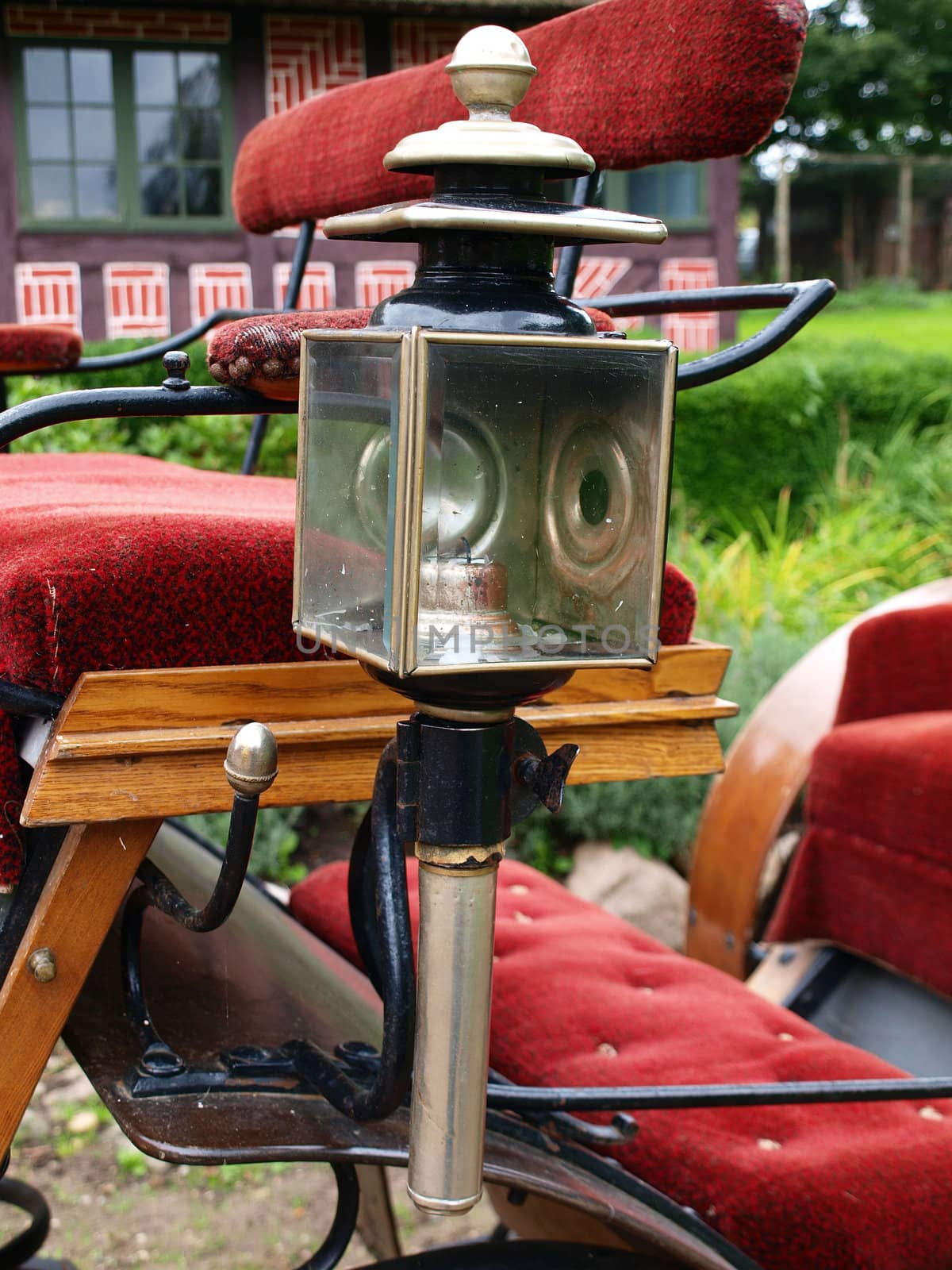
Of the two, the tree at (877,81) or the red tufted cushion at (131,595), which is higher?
the tree at (877,81)

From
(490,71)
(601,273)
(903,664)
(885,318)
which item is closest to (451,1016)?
(490,71)

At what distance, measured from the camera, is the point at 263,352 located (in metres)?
0.90

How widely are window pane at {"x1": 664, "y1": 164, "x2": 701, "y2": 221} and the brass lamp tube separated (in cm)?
869

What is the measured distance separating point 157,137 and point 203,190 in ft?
1.37

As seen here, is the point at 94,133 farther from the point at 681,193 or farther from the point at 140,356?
the point at 140,356

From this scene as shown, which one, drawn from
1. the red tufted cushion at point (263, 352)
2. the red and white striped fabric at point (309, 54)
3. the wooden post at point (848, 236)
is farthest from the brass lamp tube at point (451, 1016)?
the wooden post at point (848, 236)

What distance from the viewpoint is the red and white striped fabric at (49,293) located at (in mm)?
7992

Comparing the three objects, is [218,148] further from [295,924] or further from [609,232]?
[609,232]

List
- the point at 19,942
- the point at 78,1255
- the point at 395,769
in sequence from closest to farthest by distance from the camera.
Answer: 1. the point at 395,769
2. the point at 19,942
3. the point at 78,1255

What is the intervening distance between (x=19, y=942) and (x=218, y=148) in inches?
327

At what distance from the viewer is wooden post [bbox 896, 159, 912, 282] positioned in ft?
60.1

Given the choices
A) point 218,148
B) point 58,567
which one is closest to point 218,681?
point 58,567

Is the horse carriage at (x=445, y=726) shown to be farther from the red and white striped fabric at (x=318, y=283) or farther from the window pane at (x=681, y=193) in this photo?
the window pane at (x=681, y=193)

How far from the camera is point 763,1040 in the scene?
1.45 meters
